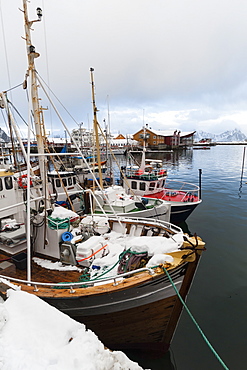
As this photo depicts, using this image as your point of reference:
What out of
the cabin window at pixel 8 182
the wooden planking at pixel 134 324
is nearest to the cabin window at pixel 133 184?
the cabin window at pixel 8 182

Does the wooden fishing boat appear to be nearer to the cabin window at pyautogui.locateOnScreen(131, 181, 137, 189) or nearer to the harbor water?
the harbor water

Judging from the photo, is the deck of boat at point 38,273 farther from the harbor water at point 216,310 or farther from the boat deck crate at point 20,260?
the harbor water at point 216,310

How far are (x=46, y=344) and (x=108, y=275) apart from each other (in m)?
3.40

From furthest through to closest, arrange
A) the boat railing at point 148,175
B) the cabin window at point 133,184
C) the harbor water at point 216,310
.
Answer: the cabin window at point 133,184, the boat railing at point 148,175, the harbor water at point 216,310

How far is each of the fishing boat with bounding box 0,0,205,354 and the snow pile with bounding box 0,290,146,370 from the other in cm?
180

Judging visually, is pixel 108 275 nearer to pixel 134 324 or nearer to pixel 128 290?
pixel 128 290

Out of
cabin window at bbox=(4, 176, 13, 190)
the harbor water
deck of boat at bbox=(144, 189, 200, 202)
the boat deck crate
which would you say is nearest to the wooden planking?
the harbor water

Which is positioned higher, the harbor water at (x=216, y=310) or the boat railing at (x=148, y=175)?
the boat railing at (x=148, y=175)

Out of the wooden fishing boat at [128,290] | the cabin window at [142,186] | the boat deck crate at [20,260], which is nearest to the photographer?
the wooden fishing boat at [128,290]

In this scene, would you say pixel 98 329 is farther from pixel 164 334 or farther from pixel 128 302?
pixel 164 334

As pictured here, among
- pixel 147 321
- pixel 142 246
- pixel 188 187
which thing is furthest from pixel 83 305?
pixel 188 187

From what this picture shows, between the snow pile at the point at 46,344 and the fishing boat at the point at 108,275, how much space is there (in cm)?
180

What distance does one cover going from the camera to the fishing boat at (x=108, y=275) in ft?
17.0

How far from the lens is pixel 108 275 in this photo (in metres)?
Result: 6.20
